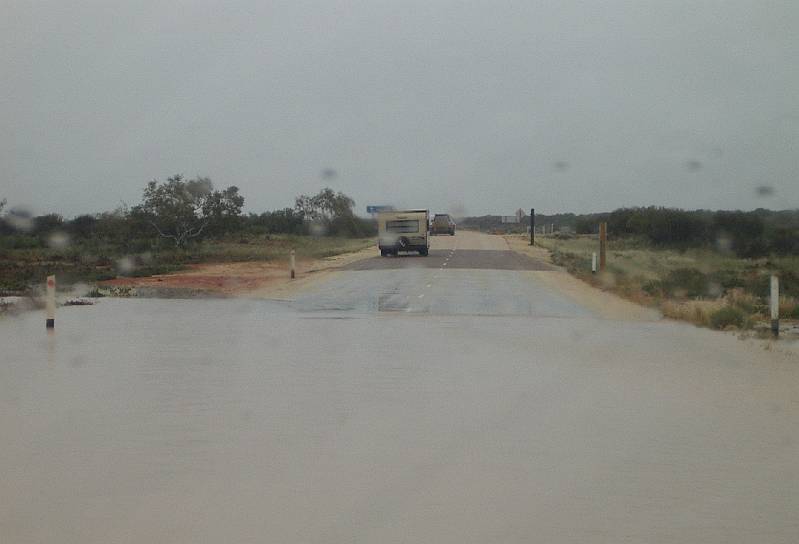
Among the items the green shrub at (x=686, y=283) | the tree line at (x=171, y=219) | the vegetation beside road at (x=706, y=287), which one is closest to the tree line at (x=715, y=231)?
the vegetation beside road at (x=706, y=287)

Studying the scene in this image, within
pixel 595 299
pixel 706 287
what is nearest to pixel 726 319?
pixel 595 299

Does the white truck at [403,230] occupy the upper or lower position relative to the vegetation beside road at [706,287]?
upper

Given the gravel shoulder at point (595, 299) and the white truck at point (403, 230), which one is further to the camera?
the white truck at point (403, 230)

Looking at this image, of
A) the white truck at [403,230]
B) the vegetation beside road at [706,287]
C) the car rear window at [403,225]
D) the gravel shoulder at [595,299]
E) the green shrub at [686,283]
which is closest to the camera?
the vegetation beside road at [706,287]

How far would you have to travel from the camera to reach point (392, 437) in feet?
30.7

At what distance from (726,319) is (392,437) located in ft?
44.6

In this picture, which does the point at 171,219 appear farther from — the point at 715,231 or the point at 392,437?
the point at 392,437

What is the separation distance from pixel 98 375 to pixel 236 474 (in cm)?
606

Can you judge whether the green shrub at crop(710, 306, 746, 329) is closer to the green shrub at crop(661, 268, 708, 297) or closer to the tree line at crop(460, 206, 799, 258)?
the green shrub at crop(661, 268, 708, 297)

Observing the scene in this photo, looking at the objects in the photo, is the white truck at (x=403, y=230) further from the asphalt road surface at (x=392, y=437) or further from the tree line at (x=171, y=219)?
the asphalt road surface at (x=392, y=437)

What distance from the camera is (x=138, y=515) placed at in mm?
6754

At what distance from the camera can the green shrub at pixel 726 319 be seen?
21.0m

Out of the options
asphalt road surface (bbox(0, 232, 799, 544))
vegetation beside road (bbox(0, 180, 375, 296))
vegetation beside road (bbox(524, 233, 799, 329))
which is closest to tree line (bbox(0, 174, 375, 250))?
vegetation beside road (bbox(0, 180, 375, 296))

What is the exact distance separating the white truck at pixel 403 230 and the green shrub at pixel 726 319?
1420 inches
